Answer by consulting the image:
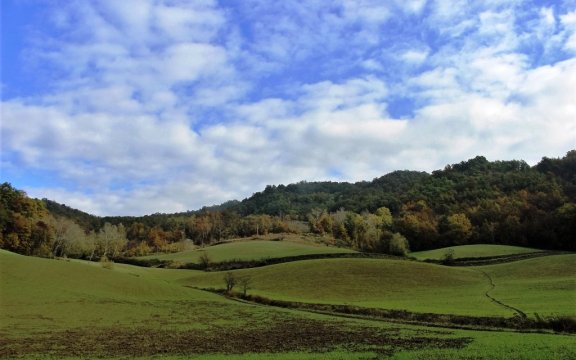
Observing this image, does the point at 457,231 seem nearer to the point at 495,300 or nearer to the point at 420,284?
the point at 420,284

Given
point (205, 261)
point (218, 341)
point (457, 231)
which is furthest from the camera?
point (457, 231)

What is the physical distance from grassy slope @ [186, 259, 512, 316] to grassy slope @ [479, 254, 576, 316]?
3124mm

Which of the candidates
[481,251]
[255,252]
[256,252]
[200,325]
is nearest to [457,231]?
[481,251]

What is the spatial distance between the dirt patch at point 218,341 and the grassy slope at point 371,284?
1848cm

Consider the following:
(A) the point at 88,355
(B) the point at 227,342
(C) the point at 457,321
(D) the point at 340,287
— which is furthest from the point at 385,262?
(A) the point at 88,355

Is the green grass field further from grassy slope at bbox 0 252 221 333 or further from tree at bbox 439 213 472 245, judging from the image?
tree at bbox 439 213 472 245

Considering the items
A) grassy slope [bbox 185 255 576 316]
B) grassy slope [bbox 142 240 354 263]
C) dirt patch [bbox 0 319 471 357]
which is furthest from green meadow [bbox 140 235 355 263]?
dirt patch [bbox 0 319 471 357]

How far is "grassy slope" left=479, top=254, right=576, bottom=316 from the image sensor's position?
47.4 metres

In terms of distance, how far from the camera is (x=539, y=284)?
67.9 m

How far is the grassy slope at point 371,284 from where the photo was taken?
62309 millimetres

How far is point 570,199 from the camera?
154 metres

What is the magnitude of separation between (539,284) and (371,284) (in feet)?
87.0

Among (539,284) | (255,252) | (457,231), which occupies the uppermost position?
(457,231)

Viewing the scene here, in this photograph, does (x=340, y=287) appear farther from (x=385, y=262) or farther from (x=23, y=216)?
(x=23, y=216)
